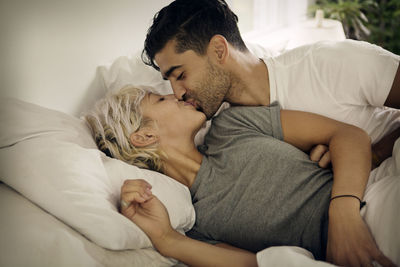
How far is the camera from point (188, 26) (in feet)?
3.55

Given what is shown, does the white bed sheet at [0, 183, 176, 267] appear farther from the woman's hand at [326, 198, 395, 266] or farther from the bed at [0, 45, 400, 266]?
the woman's hand at [326, 198, 395, 266]

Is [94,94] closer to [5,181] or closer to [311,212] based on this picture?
[5,181]

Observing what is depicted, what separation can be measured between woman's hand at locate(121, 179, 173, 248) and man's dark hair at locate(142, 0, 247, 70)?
48 cm

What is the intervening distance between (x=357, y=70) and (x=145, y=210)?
0.72m

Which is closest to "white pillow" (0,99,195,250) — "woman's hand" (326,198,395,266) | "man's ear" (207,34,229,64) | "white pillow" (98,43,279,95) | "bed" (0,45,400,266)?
"bed" (0,45,400,266)

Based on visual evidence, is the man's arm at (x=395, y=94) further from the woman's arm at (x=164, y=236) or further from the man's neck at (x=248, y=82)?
the woman's arm at (x=164, y=236)

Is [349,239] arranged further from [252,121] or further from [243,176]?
[252,121]

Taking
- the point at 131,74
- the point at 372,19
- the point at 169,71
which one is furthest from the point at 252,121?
the point at 372,19

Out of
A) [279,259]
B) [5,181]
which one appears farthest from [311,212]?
[5,181]

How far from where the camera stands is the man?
103 cm

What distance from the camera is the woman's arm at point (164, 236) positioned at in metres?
0.76

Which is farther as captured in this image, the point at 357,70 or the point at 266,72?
the point at 266,72

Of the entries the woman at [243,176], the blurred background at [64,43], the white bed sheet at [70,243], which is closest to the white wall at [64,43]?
the blurred background at [64,43]

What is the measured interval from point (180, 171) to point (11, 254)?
470 mm
